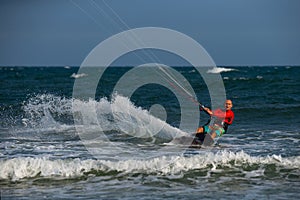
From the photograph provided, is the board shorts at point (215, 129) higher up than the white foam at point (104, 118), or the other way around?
the white foam at point (104, 118)

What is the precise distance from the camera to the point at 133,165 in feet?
37.8

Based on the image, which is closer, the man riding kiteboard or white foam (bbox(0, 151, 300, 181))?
white foam (bbox(0, 151, 300, 181))

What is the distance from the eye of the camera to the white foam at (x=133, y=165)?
1111 centimetres

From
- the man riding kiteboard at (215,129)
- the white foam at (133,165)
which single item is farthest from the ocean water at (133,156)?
the man riding kiteboard at (215,129)

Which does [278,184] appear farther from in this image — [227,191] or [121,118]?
[121,118]

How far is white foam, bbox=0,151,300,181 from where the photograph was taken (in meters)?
11.1

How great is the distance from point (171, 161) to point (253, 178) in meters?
1.92

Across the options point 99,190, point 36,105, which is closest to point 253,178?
point 99,190

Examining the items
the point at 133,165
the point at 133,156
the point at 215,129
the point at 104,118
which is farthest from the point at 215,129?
the point at 104,118

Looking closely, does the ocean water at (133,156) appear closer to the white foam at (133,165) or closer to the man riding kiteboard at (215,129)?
the white foam at (133,165)

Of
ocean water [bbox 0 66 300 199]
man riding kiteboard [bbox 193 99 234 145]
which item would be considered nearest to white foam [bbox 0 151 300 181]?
ocean water [bbox 0 66 300 199]

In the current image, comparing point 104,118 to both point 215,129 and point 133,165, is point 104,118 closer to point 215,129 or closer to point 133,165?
point 215,129

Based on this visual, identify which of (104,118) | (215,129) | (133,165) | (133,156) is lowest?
(133,165)

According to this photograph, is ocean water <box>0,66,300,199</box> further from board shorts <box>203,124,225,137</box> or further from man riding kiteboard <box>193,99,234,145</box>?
board shorts <box>203,124,225,137</box>
